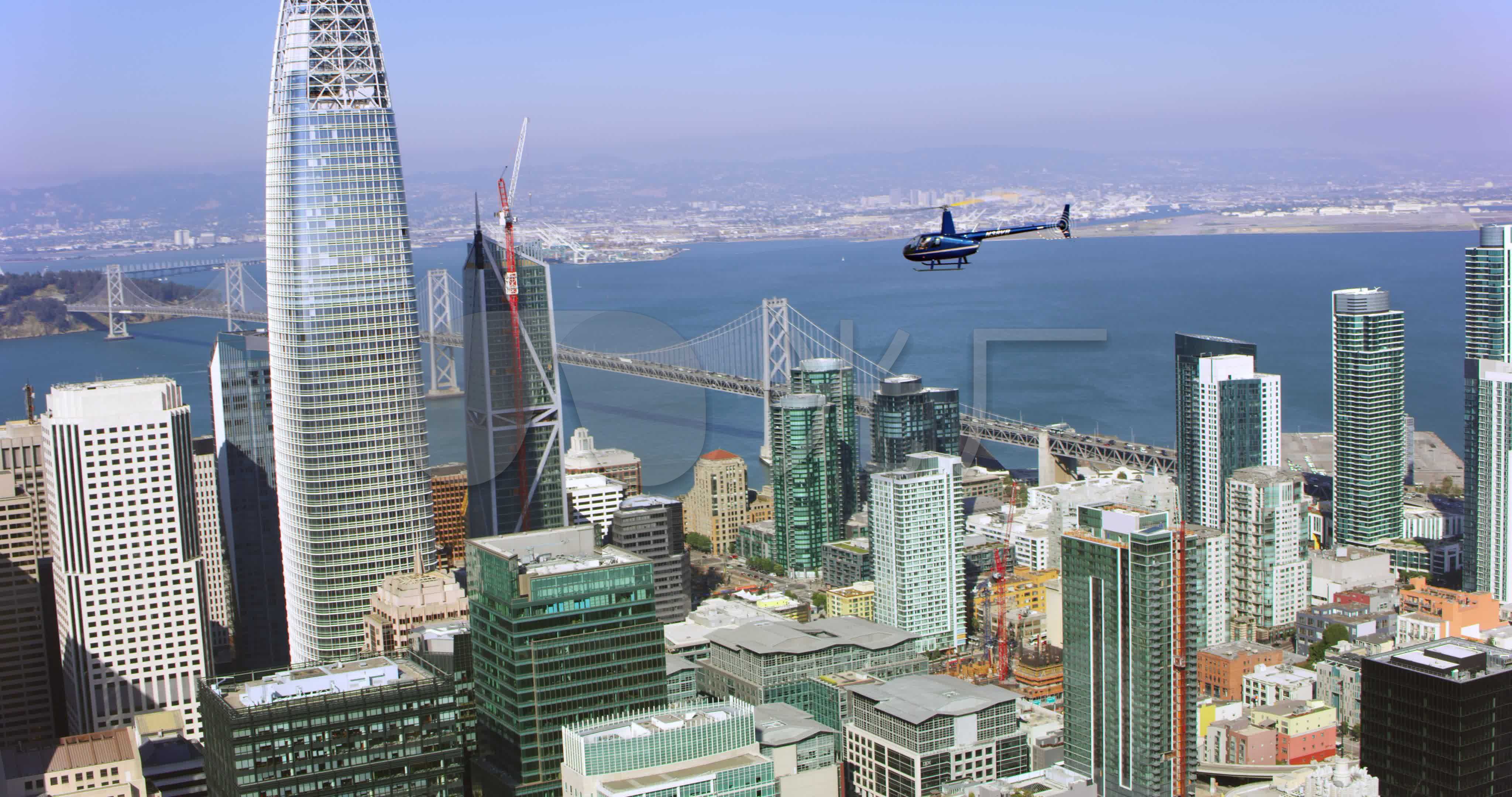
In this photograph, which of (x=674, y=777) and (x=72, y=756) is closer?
(x=674, y=777)

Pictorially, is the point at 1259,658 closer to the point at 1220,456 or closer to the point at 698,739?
the point at 1220,456

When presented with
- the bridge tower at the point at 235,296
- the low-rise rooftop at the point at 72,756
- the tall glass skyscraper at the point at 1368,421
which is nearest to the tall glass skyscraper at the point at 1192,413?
the tall glass skyscraper at the point at 1368,421

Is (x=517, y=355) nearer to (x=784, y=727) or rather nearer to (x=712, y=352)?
(x=784, y=727)

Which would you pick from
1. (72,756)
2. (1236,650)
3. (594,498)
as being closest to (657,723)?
(72,756)

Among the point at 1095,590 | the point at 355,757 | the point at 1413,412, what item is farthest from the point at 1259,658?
the point at 1413,412

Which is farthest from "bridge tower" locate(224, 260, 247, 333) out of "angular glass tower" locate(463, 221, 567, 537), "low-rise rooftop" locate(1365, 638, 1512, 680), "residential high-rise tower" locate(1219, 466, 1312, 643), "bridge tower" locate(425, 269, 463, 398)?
"low-rise rooftop" locate(1365, 638, 1512, 680)

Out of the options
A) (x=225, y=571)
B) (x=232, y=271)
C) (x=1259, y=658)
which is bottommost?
(x=1259, y=658)

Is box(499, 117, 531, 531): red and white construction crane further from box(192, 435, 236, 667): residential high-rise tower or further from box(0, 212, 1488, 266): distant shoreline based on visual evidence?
box(0, 212, 1488, 266): distant shoreline
